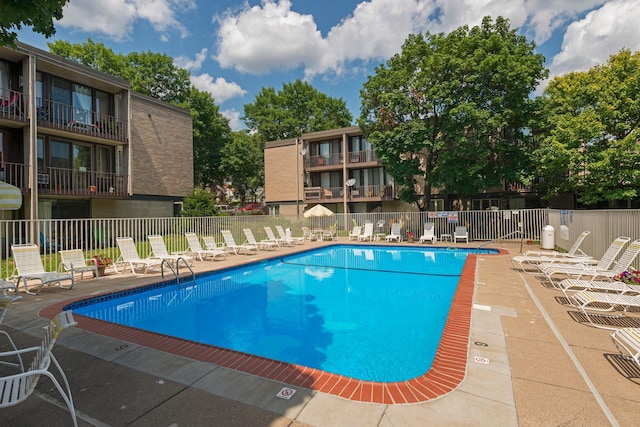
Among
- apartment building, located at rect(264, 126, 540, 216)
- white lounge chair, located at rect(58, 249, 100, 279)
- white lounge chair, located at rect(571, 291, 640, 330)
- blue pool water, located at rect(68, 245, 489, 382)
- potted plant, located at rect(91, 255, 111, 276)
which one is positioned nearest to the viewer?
white lounge chair, located at rect(571, 291, 640, 330)

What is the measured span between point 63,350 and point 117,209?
16.7m

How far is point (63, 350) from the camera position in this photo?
13.8 ft

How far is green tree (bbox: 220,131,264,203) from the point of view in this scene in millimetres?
37281

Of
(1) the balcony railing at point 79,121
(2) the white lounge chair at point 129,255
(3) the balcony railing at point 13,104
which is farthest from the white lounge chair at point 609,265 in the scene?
(1) the balcony railing at point 79,121

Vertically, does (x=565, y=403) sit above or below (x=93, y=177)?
below

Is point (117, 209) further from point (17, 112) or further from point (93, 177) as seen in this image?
point (17, 112)

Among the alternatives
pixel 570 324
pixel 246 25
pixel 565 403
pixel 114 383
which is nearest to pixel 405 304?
pixel 570 324

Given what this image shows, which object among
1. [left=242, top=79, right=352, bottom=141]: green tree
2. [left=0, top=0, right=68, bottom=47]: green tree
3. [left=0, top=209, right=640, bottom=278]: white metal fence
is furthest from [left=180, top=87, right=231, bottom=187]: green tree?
[left=0, top=0, right=68, bottom=47]: green tree

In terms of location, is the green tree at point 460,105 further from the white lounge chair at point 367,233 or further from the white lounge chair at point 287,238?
the white lounge chair at point 287,238

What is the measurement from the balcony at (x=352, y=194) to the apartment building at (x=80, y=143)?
34.9 feet

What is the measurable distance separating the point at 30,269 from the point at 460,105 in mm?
19232

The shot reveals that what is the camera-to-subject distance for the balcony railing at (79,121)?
48.6ft

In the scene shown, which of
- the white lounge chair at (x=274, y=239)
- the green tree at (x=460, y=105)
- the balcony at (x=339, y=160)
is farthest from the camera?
the balcony at (x=339, y=160)

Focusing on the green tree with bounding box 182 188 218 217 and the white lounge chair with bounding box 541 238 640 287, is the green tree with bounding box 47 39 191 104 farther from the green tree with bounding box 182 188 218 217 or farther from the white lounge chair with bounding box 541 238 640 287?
the white lounge chair with bounding box 541 238 640 287
